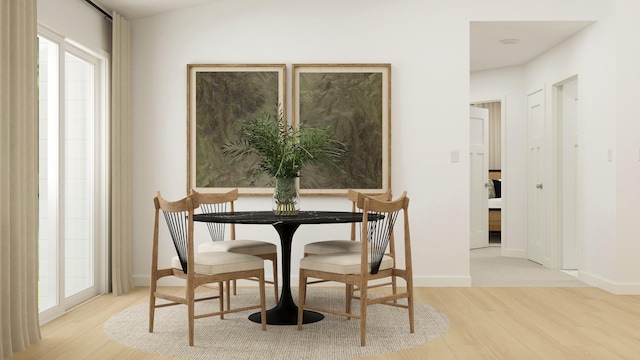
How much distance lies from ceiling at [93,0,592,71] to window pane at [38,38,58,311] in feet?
3.07

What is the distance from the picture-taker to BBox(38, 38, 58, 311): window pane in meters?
4.35

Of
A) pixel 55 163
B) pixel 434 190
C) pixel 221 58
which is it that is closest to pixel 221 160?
pixel 221 58

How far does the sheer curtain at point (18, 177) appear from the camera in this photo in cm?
339

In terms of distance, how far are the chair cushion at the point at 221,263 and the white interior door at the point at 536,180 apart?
13.8 feet

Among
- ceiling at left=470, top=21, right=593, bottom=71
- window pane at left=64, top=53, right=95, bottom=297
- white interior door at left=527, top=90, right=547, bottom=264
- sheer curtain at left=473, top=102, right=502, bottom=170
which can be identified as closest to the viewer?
window pane at left=64, top=53, right=95, bottom=297

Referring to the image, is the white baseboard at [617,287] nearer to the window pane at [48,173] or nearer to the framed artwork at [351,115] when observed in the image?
the framed artwork at [351,115]

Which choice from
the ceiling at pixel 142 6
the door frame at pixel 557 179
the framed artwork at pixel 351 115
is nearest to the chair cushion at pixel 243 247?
the framed artwork at pixel 351 115

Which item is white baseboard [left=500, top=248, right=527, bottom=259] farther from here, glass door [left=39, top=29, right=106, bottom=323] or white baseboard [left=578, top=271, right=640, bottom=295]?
glass door [left=39, top=29, right=106, bottom=323]

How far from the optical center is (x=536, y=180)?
7.20 m

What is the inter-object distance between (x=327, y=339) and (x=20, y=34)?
2.52 meters

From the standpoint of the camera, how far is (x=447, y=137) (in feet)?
18.5

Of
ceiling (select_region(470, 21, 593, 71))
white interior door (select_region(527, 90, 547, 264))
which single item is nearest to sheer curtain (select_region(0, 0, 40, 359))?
ceiling (select_region(470, 21, 593, 71))

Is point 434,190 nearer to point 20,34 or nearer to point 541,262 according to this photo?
point 541,262

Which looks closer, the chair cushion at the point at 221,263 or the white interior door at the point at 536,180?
the chair cushion at the point at 221,263
